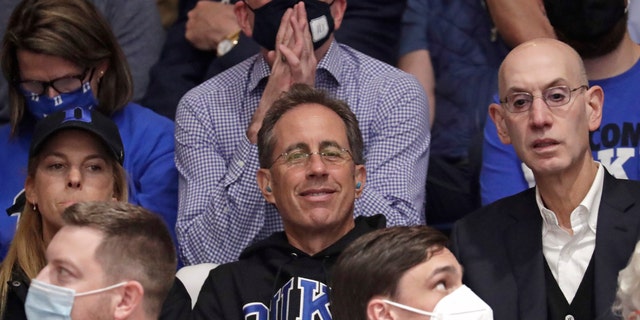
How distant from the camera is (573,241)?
428 cm

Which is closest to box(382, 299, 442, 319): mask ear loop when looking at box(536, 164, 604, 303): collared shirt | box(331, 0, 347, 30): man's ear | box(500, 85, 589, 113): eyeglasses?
box(536, 164, 604, 303): collared shirt

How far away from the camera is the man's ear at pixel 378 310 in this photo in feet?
12.5

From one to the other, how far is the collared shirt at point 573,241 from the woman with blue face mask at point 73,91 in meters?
1.61

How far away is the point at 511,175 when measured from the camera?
16.5 feet

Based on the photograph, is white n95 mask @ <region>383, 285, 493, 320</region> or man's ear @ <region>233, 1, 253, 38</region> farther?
man's ear @ <region>233, 1, 253, 38</region>

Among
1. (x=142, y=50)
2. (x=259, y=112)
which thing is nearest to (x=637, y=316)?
(x=259, y=112)

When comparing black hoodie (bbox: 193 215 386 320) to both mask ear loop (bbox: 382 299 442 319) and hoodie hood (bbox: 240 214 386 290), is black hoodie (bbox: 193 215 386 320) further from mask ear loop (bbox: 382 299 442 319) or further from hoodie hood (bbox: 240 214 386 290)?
mask ear loop (bbox: 382 299 442 319)

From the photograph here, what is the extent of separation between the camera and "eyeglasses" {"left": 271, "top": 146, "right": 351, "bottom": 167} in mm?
4641

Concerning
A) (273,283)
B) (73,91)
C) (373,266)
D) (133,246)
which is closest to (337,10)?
(73,91)

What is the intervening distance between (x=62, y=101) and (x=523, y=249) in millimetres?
1914

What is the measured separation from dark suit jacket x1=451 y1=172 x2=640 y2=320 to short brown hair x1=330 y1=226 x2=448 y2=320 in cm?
40

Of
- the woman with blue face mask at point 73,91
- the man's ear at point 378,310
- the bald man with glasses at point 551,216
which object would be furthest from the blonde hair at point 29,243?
the man's ear at point 378,310

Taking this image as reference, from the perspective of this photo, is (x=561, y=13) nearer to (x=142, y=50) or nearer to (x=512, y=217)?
(x=512, y=217)

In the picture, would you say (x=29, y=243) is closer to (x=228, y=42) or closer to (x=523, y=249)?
(x=228, y=42)
